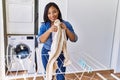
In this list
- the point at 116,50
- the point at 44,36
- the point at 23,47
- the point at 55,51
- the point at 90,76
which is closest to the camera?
the point at 55,51

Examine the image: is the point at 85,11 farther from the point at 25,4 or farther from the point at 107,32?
the point at 25,4

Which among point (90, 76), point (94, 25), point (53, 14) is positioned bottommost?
point (90, 76)

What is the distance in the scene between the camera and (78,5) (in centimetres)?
255

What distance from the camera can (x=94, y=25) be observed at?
2738 mm

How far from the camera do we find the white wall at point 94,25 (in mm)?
2570

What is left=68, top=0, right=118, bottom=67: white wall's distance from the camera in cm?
257

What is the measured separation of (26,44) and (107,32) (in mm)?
1398

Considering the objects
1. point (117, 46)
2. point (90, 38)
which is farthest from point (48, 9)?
point (117, 46)

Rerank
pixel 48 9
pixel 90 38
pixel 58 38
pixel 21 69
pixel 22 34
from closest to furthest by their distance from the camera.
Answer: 1. pixel 58 38
2. pixel 48 9
3. pixel 21 69
4. pixel 22 34
5. pixel 90 38

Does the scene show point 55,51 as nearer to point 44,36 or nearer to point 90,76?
point 44,36

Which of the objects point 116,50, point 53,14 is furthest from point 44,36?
point 116,50

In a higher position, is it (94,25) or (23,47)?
(94,25)

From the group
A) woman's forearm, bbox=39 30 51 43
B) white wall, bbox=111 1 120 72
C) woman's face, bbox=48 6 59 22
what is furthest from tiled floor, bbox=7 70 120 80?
woman's face, bbox=48 6 59 22

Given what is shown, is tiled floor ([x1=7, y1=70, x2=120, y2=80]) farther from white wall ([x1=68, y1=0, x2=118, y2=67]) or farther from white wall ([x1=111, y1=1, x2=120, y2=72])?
white wall ([x1=68, y1=0, x2=118, y2=67])
